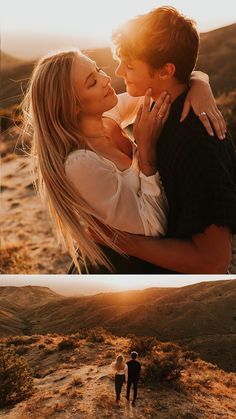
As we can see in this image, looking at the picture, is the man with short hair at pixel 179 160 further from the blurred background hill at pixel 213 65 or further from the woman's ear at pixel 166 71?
the blurred background hill at pixel 213 65

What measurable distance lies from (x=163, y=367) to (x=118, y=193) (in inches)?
112

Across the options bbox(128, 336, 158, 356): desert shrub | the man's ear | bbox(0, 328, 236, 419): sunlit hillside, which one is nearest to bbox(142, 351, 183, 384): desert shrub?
bbox(0, 328, 236, 419): sunlit hillside

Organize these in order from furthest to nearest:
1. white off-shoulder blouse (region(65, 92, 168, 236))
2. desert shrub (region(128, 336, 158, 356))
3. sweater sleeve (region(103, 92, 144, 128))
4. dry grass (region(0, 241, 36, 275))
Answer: dry grass (region(0, 241, 36, 275)) → desert shrub (region(128, 336, 158, 356)) → sweater sleeve (region(103, 92, 144, 128)) → white off-shoulder blouse (region(65, 92, 168, 236))

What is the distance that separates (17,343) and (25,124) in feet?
9.39

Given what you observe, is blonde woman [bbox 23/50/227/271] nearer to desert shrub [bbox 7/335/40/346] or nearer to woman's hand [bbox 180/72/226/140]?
woman's hand [bbox 180/72/226/140]

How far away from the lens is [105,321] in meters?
4.64

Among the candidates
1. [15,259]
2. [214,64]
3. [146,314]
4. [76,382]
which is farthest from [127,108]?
[15,259]

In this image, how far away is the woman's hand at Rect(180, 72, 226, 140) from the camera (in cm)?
214

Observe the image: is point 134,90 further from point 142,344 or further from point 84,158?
point 142,344

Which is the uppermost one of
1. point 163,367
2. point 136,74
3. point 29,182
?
point 136,74

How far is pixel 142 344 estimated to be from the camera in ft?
15.1

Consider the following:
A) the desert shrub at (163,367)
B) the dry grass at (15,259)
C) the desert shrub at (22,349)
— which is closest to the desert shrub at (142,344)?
the desert shrub at (163,367)

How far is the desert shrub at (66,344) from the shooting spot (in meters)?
4.82

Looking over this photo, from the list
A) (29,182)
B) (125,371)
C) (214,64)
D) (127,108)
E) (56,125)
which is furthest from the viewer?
(29,182)
